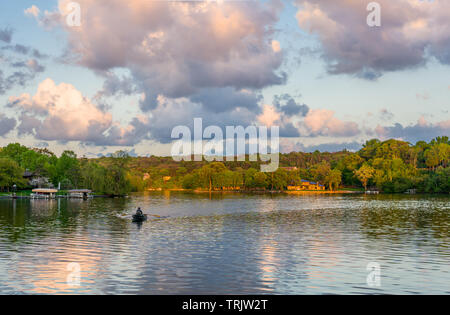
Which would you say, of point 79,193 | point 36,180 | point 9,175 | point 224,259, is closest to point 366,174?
point 79,193

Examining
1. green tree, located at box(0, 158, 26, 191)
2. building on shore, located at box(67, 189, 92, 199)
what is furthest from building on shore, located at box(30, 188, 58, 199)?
green tree, located at box(0, 158, 26, 191)

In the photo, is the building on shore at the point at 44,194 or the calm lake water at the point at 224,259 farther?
the building on shore at the point at 44,194

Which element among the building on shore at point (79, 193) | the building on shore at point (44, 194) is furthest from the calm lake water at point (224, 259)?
the building on shore at point (79, 193)

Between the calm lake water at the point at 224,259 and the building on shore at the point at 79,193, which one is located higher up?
the calm lake water at the point at 224,259

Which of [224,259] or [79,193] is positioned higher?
[224,259]

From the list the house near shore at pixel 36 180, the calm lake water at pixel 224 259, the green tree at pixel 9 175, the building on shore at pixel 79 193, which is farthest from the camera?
the house near shore at pixel 36 180

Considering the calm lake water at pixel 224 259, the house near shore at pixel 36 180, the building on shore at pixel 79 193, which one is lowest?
the building on shore at pixel 79 193

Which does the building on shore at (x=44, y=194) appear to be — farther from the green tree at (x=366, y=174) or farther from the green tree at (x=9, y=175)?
the green tree at (x=366, y=174)

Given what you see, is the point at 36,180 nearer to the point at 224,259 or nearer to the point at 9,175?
the point at 9,175

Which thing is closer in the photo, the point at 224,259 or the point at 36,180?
the point at 224,259

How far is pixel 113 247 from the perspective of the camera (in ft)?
111

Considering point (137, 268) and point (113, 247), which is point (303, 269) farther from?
point (113, 247)

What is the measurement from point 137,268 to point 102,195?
118 metres
